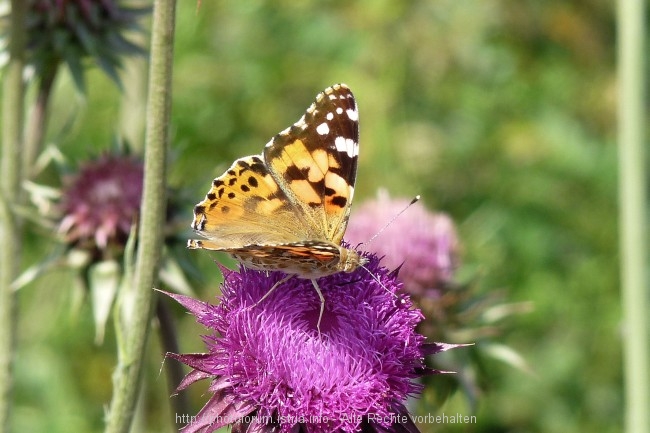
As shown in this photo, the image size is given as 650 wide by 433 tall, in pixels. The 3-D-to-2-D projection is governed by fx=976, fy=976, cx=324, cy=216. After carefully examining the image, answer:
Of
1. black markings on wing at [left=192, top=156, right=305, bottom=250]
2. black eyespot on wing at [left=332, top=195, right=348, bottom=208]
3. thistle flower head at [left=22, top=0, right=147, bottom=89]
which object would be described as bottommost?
black markings on wing at [left=192, top=156, right=305, bottom=250]

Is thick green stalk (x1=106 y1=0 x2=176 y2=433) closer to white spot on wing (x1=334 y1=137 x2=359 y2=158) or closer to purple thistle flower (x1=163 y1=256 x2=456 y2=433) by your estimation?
purple thistle flower (x1=163 y1=256 x2=456 y2=433)

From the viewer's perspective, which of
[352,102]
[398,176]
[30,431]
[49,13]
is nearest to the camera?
[352,102]

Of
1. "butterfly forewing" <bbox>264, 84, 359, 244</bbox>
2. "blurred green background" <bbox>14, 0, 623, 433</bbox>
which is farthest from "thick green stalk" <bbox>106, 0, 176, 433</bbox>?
"blurred green background" <bbox>14, 0, 623, 433</bbox>

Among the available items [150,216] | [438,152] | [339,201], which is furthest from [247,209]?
[438,152]

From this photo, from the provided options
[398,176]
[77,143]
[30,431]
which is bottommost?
[30,431]

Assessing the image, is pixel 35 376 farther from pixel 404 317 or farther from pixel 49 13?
pixel 404 317

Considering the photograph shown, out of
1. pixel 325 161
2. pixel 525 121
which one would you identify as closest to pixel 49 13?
pixel 325 161
